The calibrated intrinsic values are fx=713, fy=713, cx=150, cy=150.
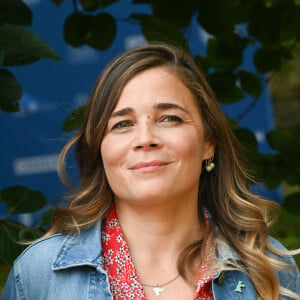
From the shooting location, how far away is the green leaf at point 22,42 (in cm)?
209

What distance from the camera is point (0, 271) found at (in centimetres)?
238

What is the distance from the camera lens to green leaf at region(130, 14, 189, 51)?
8.23 ft

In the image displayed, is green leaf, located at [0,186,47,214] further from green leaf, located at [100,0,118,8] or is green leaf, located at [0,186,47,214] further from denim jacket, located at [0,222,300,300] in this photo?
green leaf, located at [100,0,118,8]

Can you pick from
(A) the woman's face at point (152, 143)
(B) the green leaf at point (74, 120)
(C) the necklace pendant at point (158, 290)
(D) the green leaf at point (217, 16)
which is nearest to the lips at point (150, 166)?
(A) the woman's face at point (152, 143)

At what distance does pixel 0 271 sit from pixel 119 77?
0.78 meters

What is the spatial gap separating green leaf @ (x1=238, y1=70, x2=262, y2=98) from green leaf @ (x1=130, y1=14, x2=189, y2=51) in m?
0.52

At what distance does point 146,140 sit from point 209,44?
108 centimetres

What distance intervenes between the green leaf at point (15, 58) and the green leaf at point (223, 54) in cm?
95

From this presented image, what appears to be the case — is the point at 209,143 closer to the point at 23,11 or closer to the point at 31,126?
the point at 23,11

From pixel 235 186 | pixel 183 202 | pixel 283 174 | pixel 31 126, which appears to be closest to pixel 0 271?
pixel 183 202

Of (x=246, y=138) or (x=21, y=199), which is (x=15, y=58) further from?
(x=246, y=138)

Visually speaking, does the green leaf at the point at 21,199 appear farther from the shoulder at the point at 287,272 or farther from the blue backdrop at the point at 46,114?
the blue backdrop at the point at 46,114

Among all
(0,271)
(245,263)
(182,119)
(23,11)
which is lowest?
(0,271)

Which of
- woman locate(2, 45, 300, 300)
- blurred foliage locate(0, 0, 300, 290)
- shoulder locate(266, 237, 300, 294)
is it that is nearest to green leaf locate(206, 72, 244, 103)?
blurred foliage locate(0, 0, 300, 290)
